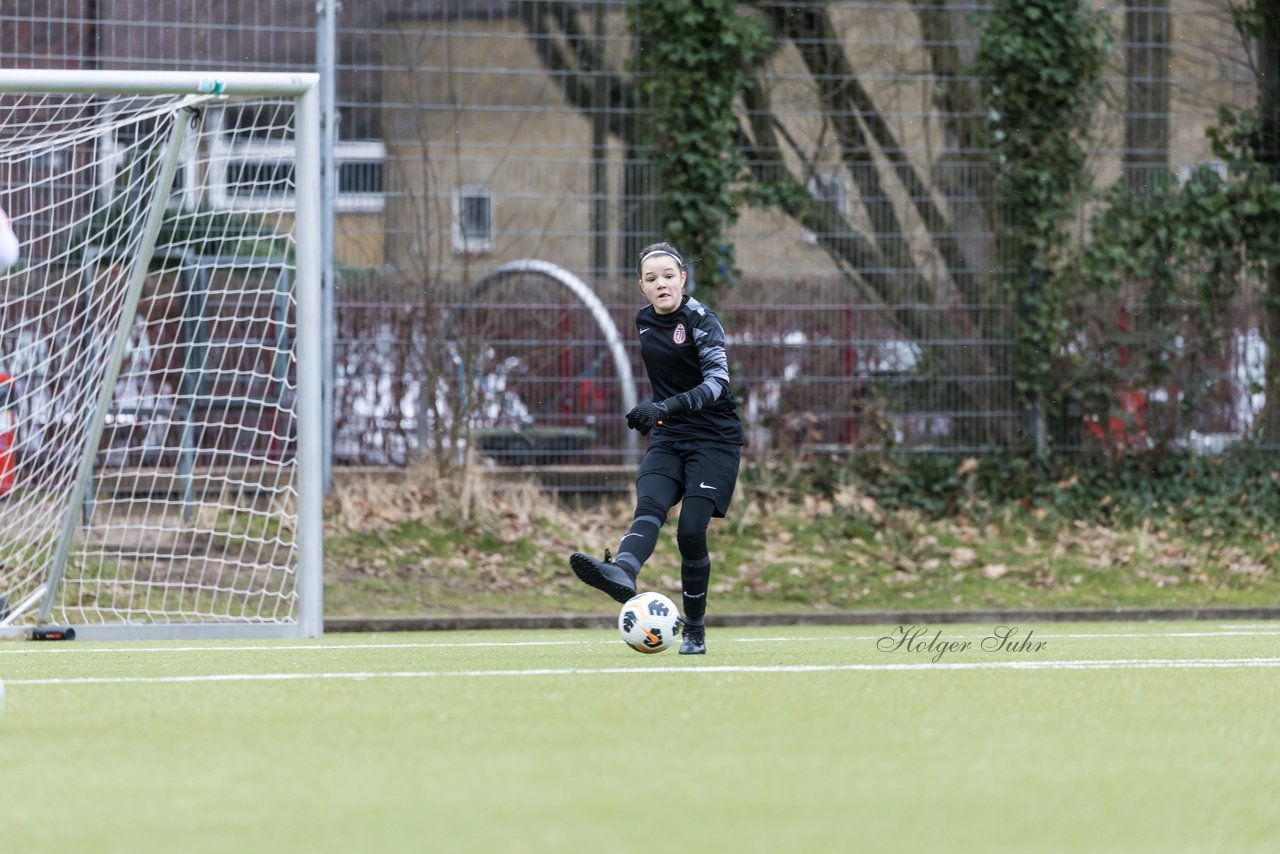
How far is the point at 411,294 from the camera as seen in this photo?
14.6 m

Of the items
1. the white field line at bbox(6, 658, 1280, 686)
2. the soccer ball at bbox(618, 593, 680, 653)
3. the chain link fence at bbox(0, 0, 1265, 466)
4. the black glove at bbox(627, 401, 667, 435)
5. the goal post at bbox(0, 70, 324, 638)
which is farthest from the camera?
the chain link fence at bbox(0, 0, 1265, 466)

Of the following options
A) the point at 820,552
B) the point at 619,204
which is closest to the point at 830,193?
the point at 619,204

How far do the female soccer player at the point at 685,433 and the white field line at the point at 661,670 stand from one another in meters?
1.01

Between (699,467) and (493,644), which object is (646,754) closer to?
(699,467)

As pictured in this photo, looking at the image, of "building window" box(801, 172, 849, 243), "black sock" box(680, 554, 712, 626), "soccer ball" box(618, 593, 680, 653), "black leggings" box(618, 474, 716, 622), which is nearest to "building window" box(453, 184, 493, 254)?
"building window" box(801, 172, 849, 243)

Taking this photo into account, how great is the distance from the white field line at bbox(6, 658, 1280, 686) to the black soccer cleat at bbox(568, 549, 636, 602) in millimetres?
669

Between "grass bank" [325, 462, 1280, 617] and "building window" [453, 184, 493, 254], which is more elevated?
"building window" [453, 184, 493, 254]

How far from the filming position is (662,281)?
8172 millimetres

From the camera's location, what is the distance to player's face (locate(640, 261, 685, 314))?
8180 mm

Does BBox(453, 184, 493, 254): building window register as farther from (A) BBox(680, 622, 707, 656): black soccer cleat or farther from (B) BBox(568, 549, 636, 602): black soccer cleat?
(B) BBox(568, 549, 636, 602): black soccer cleat

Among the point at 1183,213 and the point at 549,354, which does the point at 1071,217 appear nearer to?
the point at 1183,213

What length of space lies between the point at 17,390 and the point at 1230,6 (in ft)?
34.6

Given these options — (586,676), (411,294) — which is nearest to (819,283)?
(411,294)

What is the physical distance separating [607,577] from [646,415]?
69 cm
